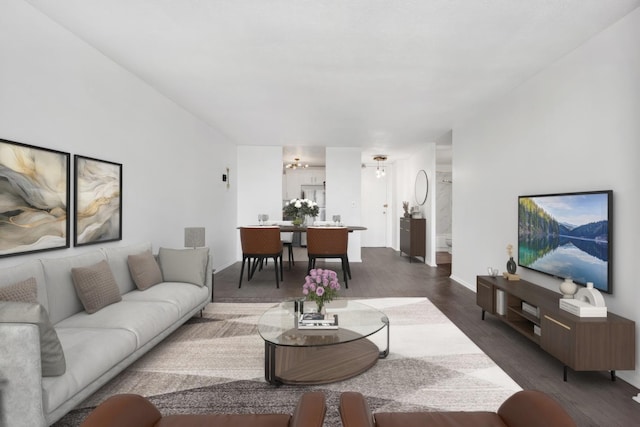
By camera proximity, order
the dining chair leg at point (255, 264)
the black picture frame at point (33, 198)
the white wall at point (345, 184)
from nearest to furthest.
→ 1. the black picture frame at point (33, 198)
2. the dining chair leg at point (255, 264)
3. the white wall at point (345, 184)

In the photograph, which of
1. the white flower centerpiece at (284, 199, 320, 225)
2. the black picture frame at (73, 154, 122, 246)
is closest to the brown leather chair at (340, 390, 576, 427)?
the black picture frame at (73, 154, 122, 246)

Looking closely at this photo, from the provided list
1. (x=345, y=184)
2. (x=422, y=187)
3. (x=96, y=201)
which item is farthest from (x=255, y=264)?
(x=422, y=187)

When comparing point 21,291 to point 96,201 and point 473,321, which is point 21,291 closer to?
point 96,201

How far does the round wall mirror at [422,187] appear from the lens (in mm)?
7411

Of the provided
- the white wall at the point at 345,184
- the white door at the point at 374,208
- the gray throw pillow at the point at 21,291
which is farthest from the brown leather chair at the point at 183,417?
the white door at the point at 374,208

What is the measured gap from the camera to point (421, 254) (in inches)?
292

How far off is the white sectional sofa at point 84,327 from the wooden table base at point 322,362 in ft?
3.11

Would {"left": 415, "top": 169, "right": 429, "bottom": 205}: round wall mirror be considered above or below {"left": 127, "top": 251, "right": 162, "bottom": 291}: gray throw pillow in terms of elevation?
above

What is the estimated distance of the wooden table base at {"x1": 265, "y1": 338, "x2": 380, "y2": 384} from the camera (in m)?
2.32

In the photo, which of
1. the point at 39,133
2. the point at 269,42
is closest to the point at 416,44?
the point at 269,42

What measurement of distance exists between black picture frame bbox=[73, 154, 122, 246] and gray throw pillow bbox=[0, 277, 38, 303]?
823 mm

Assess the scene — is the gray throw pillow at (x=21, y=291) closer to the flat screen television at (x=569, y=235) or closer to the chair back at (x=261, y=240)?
the chair back at (x=261, y=240)

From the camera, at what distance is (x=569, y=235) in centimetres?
289

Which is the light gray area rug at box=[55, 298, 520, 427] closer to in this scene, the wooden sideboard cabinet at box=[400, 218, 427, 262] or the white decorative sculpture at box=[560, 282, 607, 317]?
the white decorative sculpture at box=[560, 282, 607, 317]
